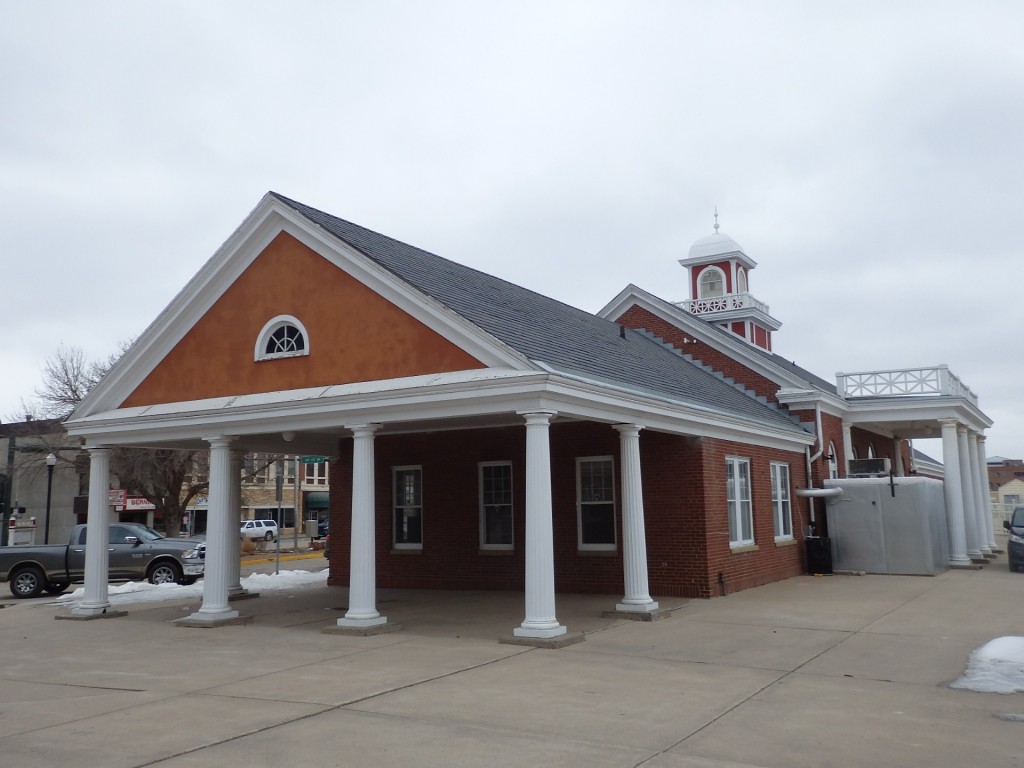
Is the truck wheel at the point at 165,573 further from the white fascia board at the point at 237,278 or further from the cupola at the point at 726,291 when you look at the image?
the cupola at the point at 726,291

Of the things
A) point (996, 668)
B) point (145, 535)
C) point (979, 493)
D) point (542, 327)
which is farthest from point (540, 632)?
point (979, 493)

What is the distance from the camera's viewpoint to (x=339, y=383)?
555 inches

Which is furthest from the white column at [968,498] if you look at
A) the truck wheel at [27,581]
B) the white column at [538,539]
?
the truck wheel at [27,581]

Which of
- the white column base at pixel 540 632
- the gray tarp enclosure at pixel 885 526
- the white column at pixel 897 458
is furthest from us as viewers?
the white column at pixel 897 458

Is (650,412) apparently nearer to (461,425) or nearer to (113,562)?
(461,425)

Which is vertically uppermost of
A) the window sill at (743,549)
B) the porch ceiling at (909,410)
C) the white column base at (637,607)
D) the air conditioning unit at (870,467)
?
the porch ceiling at (909,410)

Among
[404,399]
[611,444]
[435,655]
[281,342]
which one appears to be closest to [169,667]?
[435,655]

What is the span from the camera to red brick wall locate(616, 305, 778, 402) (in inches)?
927

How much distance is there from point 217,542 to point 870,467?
16.4 m

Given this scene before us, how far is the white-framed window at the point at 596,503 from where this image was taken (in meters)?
17.4

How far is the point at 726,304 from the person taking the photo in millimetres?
31406

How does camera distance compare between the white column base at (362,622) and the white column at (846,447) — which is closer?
the white column base at (362,622)

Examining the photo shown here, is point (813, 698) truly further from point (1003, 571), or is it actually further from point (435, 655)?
point (1003, 571)

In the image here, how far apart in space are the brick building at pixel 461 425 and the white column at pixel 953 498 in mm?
155
